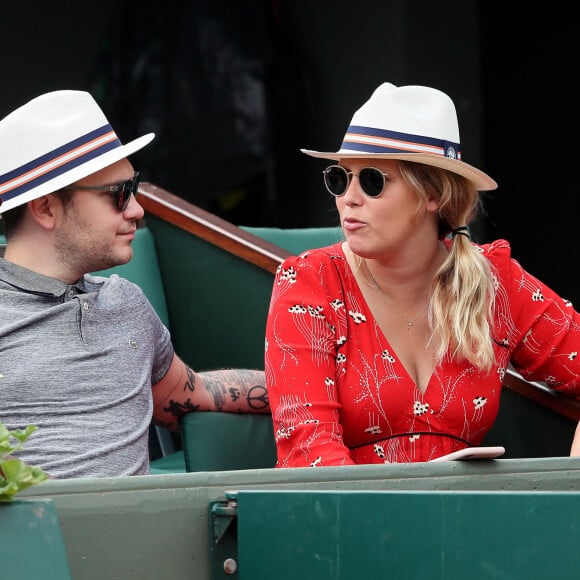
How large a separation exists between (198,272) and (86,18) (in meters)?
1.55

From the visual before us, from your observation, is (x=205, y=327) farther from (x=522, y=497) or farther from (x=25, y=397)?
(x=522, y=497)

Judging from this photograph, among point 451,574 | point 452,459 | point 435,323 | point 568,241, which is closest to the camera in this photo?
point 451,574

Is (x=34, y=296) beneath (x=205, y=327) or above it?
above

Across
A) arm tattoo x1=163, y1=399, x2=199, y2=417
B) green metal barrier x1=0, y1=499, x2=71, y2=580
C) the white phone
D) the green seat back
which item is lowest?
the green seat back

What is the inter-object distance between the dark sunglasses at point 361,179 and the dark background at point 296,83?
224 cm

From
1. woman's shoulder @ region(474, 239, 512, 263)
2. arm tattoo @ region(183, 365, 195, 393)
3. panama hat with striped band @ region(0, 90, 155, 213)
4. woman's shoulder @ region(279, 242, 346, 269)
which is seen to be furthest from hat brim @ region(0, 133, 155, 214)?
woman's shoulder @ region(474, 239, 512, 263)

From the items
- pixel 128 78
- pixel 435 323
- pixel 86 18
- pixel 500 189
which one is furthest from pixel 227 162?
pixel 435 323

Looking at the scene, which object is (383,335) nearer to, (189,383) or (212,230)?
(189,383)

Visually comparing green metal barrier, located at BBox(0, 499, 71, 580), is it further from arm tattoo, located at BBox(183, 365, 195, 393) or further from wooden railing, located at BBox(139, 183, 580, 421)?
wooden railing, located at BBox(139, 183, 580, 421)

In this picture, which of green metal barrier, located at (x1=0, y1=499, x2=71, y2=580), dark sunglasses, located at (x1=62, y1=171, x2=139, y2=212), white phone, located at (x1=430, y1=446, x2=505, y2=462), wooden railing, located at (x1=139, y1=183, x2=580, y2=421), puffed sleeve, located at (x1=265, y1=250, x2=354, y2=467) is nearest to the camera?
green metal barrier, located at (x1=0, y1=499, x2=71, y2=580)

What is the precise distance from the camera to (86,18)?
4219 mm

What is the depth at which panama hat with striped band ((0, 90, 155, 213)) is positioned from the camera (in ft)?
7.24

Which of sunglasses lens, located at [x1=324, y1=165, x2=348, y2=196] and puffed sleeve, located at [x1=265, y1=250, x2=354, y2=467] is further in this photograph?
sunglasses lens, located at [x1=324, y1=165, x2=348, y2=196]

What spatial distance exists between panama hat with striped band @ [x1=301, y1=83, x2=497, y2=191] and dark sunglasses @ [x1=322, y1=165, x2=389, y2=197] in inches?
1.2
